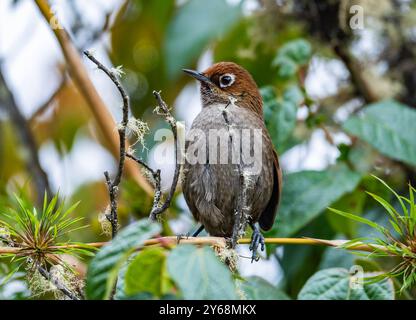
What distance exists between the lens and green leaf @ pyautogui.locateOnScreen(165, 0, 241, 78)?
4.29 meters

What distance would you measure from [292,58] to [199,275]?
254cm

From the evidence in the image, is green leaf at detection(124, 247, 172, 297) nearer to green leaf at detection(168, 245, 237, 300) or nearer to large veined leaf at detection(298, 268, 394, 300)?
green leaf at detection(168, 245, 237, 300)

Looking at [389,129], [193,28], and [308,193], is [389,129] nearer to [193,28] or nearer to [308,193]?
[308,193]

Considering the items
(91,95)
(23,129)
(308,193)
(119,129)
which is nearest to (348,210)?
(308,193)

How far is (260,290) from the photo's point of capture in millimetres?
3295

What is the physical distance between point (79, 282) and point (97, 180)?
2816 millimetres

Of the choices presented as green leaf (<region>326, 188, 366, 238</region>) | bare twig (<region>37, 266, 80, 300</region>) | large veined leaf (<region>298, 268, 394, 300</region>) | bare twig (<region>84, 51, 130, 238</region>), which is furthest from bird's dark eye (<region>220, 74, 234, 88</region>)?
bare twig (<region>37, 266, 80, 300</region>)

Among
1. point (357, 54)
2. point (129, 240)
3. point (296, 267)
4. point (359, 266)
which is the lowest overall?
point (129, 240)

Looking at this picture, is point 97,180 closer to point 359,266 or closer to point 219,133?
point 219,133

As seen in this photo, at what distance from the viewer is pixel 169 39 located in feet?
14.3

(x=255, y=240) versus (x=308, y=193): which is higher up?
(x=308, y=193)

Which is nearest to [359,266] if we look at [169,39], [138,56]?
[169,39]

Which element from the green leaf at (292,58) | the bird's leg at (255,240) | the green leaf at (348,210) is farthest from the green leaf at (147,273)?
the green leaf at (292,58)

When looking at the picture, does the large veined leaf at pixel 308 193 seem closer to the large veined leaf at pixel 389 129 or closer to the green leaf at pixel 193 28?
the large veined leaf at pixel 389 129
